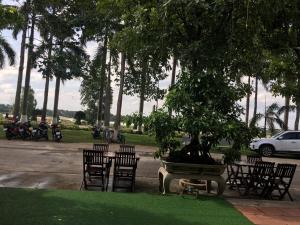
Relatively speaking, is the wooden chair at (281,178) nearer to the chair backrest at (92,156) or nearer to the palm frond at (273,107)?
the chair backrest at (92,156)

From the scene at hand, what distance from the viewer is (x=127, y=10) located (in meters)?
15.5

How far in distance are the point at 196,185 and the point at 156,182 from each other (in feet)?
8.75

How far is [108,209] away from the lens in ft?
32.3

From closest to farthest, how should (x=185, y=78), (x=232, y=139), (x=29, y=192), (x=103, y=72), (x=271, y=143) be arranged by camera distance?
(x=29, y=192) → (x=232, y=139) → (x=185, y=78) → (x=271, y=143) → (x=103, y=72)

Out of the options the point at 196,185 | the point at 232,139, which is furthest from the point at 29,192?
the point at 232,139

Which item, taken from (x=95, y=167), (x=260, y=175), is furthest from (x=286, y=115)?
(x=95, y=167)

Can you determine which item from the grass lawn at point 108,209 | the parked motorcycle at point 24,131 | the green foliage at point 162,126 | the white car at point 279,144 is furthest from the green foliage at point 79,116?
the grass lawn at point 108,209

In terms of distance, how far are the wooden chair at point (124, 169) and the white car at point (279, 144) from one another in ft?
60.6

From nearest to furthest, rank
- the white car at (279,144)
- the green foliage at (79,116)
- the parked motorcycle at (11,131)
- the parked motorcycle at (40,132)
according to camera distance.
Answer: the parked motorcycle at (11,131)
the parked motorcycle at (40,132)
the white car at (279,144)
the green foliage at (79,116)

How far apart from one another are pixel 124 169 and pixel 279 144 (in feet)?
62.8

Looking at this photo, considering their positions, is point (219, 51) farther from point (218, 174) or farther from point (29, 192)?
point (29, 192)

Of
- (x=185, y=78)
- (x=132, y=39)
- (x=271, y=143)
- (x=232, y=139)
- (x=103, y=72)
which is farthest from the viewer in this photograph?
(x=103, y=72)

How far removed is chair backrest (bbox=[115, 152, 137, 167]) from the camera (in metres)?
13.6

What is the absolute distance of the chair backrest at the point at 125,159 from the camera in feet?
44.5
